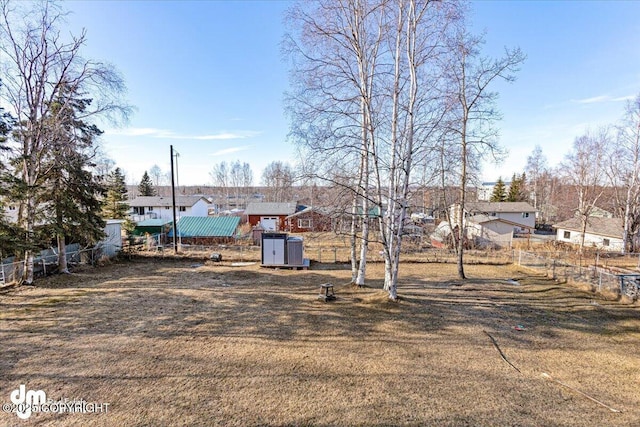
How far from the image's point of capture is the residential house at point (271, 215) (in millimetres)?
32750

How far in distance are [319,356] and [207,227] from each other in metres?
19.9

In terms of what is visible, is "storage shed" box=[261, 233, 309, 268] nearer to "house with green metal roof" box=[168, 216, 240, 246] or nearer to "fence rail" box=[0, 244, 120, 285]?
"house with green metal roof" box=[168, 216, 240, 246]

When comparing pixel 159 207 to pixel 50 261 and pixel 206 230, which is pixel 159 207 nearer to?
pixel 206 230

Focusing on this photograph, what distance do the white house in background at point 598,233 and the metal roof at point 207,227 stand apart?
29.7 m

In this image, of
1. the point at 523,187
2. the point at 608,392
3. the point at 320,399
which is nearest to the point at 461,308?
the point at 608,392

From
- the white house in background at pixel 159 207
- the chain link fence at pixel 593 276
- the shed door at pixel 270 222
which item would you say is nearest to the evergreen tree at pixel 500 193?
the chain link fence at pixel 593 276

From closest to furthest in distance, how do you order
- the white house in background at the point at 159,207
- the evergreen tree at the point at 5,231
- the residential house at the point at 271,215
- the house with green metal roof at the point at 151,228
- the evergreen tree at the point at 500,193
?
1. the evergreen tree at the point at 5,231
2. the house with green metal roof at the point at 151,228
3. the residential house at the point at 271,215
4. the white house in background at the point at 159,207
5. the evergreen tree at the point at 500,193

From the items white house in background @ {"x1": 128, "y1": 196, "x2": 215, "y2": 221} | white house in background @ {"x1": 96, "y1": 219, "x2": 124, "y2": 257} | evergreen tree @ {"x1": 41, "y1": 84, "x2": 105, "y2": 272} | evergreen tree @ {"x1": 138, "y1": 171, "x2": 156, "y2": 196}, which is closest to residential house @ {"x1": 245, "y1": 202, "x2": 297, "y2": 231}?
white house in background @ {"x1": 128, "y1": 196, "x2": 215, "y2": 221}

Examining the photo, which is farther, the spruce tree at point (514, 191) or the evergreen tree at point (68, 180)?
the spruce tree at point (514, 191)

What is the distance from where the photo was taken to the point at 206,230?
2314cm

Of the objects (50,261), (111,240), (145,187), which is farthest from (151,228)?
(145,187)

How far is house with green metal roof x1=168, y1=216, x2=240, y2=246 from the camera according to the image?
22.6 meters

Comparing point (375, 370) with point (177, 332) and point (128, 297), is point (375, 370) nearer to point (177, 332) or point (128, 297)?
point (177, 332)

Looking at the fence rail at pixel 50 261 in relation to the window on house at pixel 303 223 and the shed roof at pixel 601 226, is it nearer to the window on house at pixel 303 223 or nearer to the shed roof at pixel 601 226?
the window on house at pixel 303 223
